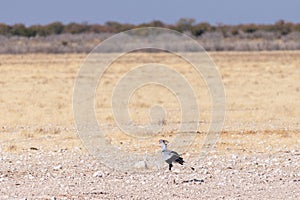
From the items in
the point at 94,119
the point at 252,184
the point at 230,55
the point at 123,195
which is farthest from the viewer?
the point at 230,55

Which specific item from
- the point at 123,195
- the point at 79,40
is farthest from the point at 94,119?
the point at 79,40

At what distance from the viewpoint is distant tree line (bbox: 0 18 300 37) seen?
80125mm

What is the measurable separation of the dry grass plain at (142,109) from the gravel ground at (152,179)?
0.23ft

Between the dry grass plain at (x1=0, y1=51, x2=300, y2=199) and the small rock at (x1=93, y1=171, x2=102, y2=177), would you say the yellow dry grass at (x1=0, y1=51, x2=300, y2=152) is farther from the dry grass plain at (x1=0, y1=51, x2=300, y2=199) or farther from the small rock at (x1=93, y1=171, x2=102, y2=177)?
the small rock at (x1=93, y1=171, x2=102, y2=177)

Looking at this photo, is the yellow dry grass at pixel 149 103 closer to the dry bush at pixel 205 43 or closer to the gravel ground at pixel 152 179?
the gravel ground at pixel 152 179

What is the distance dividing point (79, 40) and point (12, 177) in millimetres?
60803

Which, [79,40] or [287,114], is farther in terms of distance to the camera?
[79,40]

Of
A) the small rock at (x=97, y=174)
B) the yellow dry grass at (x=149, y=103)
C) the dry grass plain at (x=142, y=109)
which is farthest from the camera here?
the yellow dry grass at (x=149, y=103)

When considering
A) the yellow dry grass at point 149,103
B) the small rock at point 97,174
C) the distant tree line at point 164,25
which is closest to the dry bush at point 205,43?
the distant tree line at point 164,25

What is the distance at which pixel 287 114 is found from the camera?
808 inches

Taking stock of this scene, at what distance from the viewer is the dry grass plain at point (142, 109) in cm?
1429

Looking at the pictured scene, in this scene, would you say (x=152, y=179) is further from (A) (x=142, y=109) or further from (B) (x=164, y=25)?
(B) (x=164, y=25)

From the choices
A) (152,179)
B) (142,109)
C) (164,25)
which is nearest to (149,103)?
(142,109)

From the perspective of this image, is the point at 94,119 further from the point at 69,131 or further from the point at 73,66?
the point at 73,66
